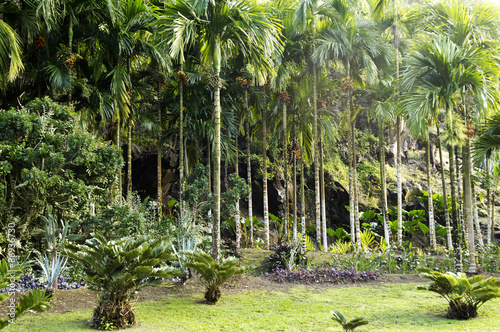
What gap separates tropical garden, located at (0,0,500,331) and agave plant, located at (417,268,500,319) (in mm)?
34

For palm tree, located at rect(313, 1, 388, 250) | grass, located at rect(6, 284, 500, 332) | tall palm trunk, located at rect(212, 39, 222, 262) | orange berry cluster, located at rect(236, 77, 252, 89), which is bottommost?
grass, located at rect(6, 284, 500, 332)

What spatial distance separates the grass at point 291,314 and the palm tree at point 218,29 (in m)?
1.55

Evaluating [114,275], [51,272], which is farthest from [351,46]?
[51,272]

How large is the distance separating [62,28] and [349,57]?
1013cm

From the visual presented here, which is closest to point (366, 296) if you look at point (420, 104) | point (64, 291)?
point (420, 104)

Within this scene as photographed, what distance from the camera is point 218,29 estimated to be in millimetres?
9078

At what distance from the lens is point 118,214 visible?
8.43 meters

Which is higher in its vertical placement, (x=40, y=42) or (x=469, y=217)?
(x=40, y=42)

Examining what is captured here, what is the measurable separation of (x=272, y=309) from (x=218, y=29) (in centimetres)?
648

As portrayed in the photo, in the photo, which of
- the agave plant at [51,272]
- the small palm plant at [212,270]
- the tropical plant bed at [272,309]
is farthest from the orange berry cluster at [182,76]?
the agave plant at [51,272]

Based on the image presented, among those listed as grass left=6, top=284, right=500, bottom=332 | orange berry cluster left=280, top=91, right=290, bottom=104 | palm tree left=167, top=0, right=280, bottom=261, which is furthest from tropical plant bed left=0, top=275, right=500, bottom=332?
orange berry cluster left=280, top=91, right=290, bottom=104

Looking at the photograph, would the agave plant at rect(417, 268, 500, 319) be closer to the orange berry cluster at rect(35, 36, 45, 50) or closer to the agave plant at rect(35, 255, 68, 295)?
the agave plant at rect(35, 255, 68, 295)

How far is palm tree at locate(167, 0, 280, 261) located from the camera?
8522 mm

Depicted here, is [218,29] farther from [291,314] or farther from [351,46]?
[351,46]
